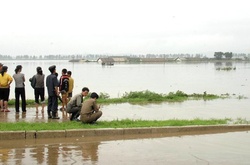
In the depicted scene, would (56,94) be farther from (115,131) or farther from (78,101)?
(115,131)

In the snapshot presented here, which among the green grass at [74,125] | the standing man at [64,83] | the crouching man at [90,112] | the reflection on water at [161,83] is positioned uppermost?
the standing man at [64,83]

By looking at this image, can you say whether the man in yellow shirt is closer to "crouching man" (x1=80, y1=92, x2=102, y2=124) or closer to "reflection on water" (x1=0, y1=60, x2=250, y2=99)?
"crouching man" (x1=80, y1=92, x2=102, y2=124)

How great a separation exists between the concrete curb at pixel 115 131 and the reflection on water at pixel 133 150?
0.26 metres

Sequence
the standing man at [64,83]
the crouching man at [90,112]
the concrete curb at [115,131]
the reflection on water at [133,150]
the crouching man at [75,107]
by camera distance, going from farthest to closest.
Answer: the standing man at [64,83] < the crouching man at [75,107] < the crouching man at [90,112] < the concrete curb at [115,131] < the reflection on water at [133,150]

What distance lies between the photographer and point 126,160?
6836mm

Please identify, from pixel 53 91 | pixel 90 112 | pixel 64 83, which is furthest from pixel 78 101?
pixel 64 83

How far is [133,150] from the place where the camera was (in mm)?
7699

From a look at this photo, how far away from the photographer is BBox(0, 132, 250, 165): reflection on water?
6.84 m

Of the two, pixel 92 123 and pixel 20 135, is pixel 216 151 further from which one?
pixel 20 135

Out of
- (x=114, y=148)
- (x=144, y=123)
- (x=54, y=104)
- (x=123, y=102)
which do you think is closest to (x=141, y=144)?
(x=114, y=148)

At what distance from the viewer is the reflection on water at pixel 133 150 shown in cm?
684

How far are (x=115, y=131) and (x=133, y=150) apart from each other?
163cm

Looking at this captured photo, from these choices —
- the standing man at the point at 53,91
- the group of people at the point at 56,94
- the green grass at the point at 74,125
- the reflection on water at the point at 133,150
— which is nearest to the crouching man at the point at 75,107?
the group of people at the point at 56,94

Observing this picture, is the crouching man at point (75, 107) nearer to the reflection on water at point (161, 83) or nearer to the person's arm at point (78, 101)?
the person's arm at point (78, 101)
